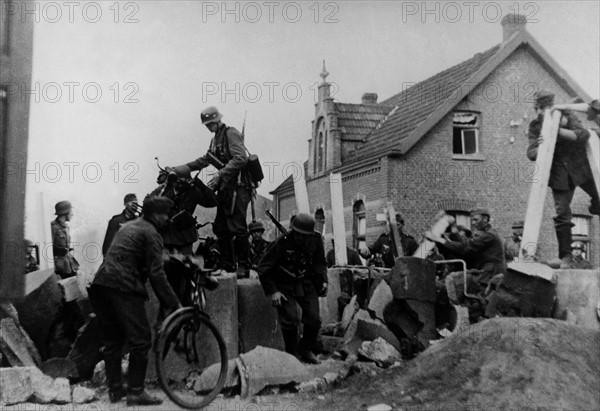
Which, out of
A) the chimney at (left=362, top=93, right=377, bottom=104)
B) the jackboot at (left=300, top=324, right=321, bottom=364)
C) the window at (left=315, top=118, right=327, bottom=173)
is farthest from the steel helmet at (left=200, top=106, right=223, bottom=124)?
the chimney at (left=362, top=93, right=377, bottom=104)

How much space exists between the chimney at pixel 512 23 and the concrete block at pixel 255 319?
15.9 meters

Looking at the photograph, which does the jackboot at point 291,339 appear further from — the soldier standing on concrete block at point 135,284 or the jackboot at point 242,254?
the soldier standing on concrete block at point 135,284

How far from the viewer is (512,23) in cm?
2050

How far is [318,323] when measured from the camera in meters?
7.89

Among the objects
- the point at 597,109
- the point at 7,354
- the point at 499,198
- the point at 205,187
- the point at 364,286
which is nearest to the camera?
the point at 7,354

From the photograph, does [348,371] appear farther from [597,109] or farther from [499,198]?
[499,198]

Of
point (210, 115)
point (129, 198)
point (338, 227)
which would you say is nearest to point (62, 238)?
point (129, 198)

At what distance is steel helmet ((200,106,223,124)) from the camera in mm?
7629

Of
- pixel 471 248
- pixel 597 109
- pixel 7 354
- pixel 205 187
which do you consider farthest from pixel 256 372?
pixel 597 109

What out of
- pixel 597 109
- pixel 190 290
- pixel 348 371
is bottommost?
pixel 348 371

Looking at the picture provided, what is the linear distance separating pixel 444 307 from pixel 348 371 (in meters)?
2.27

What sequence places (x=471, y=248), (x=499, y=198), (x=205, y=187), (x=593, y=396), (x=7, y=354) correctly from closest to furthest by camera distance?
(x=593, y=396), (x=7, y=354), (x=205, y=187), (x=471, y=248), (x=499, y=198)

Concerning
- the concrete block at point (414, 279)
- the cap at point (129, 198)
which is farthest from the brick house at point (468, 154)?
the cap at point (129, 198)

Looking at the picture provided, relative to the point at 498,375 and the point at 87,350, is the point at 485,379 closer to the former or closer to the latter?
the point at 498,375
